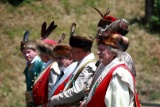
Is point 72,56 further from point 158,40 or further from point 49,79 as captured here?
point 158,40

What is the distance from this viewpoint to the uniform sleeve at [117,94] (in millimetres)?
4562

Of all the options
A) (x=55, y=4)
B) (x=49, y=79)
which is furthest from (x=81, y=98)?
(x=55, y=4)

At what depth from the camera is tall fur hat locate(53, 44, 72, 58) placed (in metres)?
6.26

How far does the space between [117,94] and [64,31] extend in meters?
10.1

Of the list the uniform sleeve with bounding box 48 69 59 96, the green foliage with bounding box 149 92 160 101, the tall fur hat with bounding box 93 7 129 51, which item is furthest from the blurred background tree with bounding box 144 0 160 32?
the tall fur hat with bounding box 93 7 129 51

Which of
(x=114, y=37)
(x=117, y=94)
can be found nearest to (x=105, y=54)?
(x=114, y=37)

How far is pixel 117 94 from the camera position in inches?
179

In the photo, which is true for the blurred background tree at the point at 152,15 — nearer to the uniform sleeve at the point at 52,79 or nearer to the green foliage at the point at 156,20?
the green foliage at the point at 156,20

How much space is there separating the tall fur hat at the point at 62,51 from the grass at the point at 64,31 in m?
5.49

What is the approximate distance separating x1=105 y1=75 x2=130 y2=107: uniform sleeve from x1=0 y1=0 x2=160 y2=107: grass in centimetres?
718

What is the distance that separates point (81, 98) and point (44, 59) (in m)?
1.50

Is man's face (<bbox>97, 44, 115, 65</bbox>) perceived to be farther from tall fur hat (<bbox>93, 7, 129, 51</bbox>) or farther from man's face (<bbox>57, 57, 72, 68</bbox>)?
man's face (<bbox>57, 57, 72, 68</bbox>)

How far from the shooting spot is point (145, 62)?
1466cm

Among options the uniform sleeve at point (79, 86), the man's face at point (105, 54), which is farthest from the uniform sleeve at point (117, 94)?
the uniform sleeve at point (79, 86)
